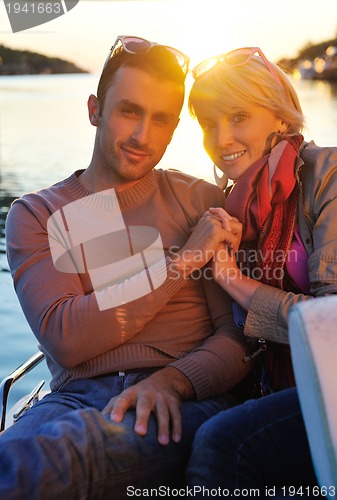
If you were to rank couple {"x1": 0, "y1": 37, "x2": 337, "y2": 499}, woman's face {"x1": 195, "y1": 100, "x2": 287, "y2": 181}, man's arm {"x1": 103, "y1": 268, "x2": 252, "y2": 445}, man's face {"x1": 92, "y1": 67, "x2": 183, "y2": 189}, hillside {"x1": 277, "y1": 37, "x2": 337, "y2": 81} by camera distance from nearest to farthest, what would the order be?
couple {"x1": 0, "y1": 37, "x2": 337, "y2": 499} → man's arm {"x1": 103, "y1": 268, "x2": 252, "y2": 445} → woman's face {"x1": 195, "y1": 100, "x2": 287, "y2": 181} → man's face {"x1": 92, "y1": 67, "x2": 183, "y2": 189} → hillside {"x1": 277, "y1": 37, "x2": 337, "y2": 81}

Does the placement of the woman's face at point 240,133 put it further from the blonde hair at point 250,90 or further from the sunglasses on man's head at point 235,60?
the sunglasses on man's head at point 235,60

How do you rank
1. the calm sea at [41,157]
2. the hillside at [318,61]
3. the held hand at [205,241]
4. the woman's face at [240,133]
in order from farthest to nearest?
the hillside at [318,61] → the calm sea at [41,157] → the woman's face at [240,133] → the held hand at [205,241]

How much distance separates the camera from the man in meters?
1.77

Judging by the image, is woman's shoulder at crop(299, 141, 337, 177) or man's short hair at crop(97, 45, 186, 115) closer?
woman's shoulder at crop(299, 141, 337, 177)

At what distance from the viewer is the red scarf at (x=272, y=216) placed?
7.26ft

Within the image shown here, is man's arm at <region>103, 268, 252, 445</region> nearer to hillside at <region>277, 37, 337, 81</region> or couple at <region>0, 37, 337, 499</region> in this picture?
couple at <region>0, 37, 337, 499</region>

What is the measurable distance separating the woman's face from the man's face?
0.53 feet

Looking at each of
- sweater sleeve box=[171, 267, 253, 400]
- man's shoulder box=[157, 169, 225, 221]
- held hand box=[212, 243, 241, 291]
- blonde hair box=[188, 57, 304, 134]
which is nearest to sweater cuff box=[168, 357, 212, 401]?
sweater sleeve box=[171, 267, 253, 400]

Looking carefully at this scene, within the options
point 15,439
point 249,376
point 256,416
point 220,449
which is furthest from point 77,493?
point 249,376

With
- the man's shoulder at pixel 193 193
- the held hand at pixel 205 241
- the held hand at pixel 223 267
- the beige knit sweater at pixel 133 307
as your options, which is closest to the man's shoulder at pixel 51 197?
the beige knit sweater at pixel 133 307

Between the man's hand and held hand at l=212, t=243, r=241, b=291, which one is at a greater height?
held hand at l=212, t=243, r=241, b=291

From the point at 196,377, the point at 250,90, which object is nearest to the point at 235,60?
the point at 250,90

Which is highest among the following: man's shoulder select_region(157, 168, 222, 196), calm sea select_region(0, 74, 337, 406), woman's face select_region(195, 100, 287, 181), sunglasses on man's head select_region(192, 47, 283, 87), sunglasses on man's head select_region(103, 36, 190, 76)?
sunglasses on man's head select_region(103, 36, 190, 76)

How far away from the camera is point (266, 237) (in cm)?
225
